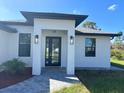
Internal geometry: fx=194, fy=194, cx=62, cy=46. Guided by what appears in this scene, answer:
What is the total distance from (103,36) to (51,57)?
5.43m

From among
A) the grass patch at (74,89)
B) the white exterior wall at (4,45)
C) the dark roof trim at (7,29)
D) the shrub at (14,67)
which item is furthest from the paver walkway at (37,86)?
the dark roof trim at (7,29)

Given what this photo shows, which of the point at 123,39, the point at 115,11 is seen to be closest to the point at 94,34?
the point at 115,11

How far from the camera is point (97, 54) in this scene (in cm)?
1881

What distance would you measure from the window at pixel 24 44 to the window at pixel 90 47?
5529 millimetres

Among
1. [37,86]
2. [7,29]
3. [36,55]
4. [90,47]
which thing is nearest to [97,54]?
[90,47]

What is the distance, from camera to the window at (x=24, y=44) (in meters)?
17.0

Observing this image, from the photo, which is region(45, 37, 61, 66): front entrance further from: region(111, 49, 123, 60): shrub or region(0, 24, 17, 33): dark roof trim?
region(111, 49, 123, 60): shrub

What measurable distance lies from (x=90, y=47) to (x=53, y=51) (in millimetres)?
3710

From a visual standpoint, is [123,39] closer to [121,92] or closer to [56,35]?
[56,35]

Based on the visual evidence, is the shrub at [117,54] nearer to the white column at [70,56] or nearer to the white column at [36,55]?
the white column at [70,56]

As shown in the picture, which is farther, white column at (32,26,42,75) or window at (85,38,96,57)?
window at (85,38,96,57)

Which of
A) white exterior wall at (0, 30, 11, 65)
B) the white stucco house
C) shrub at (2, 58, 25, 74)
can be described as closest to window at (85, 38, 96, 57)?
the white stucco house

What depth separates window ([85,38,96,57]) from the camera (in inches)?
734

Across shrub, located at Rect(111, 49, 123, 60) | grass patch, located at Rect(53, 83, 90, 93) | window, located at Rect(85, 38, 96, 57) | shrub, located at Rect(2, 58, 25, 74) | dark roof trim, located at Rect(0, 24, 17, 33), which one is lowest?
grass patch, located at Rect(53, 83, 90, 93)
